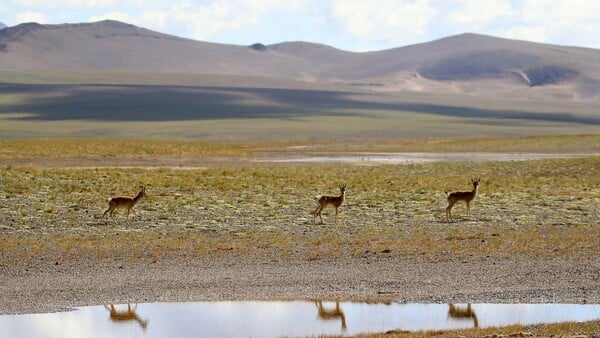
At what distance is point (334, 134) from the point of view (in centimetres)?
9988

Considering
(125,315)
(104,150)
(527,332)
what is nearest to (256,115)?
(104,150)

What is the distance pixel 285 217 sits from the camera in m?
24.9

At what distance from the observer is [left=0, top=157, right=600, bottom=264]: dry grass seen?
19.9 m

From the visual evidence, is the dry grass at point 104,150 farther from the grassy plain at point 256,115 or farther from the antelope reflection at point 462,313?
the antelope reflection at point 462,313

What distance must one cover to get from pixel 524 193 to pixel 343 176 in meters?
10.2

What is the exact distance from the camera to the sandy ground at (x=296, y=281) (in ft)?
51.0

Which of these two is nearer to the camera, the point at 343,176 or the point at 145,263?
the point at 145,263

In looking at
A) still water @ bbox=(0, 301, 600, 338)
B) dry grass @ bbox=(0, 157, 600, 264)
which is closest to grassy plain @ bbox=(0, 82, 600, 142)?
dry grass @ bbox=(0, 157, 600, 264)

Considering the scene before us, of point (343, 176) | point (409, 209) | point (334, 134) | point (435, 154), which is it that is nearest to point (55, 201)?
point (409, 209)

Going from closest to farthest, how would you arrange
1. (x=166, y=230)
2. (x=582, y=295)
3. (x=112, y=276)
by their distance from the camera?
(x=582, y=295) < (x=112, y=276) < (x=166, y=230)

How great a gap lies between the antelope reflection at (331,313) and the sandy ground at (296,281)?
0.56 meters

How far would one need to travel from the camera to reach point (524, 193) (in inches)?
1232

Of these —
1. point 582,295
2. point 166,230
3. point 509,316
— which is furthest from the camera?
point 166,230

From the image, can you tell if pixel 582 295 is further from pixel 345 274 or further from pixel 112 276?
pixel 112 276
